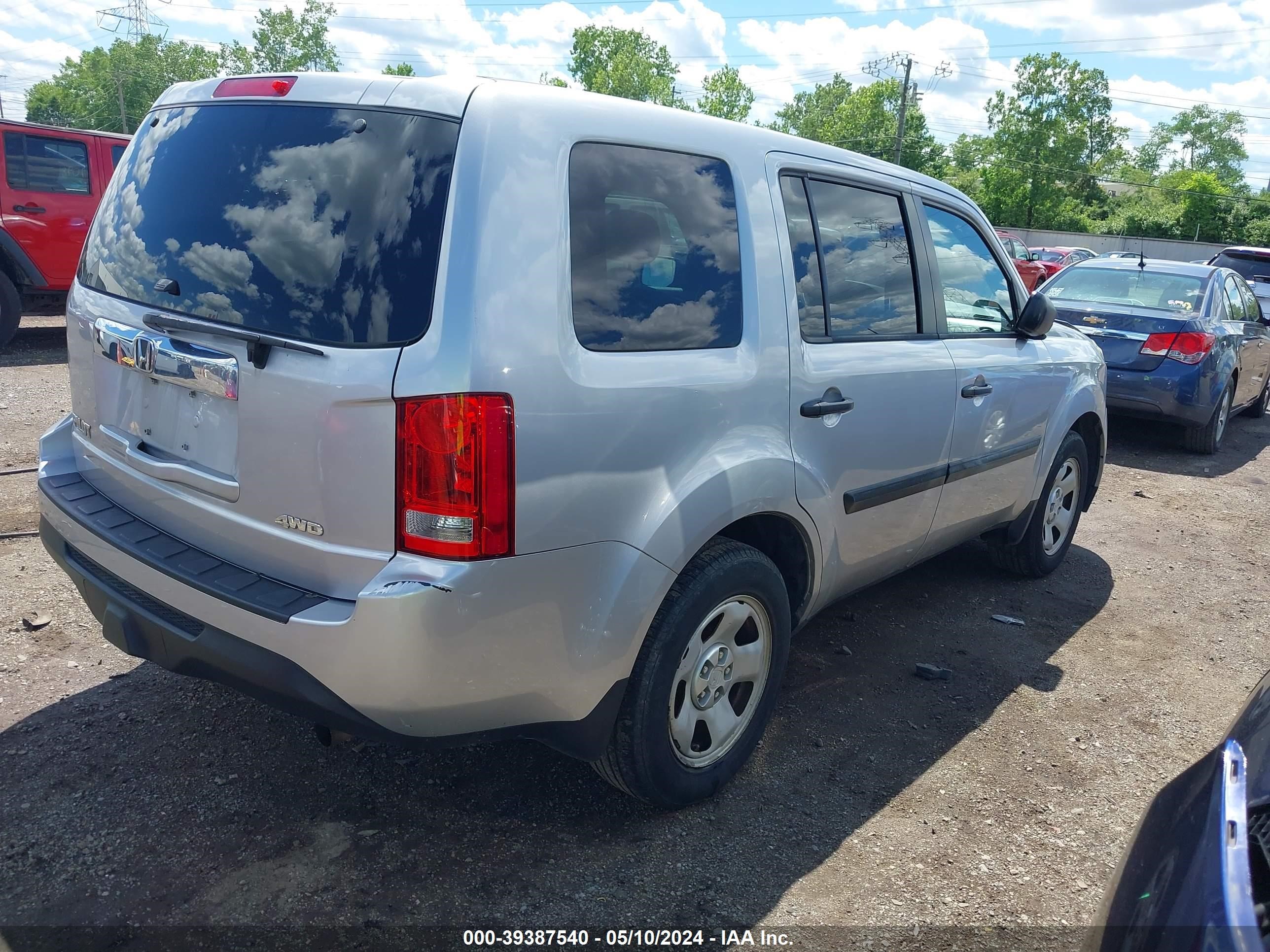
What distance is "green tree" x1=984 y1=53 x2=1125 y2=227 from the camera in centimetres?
6762

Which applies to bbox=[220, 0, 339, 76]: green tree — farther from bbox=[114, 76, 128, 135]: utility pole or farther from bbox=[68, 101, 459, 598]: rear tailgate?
bbox=[68, 101, 459, 598]: rear tailgate

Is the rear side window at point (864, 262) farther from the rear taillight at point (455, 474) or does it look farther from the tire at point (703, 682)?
the rear taillight at point (455, 474)

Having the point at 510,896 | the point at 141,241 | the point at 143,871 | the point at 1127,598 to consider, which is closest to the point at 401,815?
the point at 510,896

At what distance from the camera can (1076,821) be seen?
3035 millimetres

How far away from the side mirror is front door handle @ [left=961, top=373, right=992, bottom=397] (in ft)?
1.47

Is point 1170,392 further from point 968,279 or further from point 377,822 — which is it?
point 377,822

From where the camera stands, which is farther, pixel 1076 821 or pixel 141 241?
pixel 1076 821

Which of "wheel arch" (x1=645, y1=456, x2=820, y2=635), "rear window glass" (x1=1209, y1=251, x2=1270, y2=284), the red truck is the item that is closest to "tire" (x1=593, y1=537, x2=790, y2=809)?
"wheel arch" (x1=645, y1=456, x2=820, y2=635)

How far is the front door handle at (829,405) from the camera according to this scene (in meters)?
2.97

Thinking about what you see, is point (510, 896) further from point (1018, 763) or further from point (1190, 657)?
point (1190, 657)

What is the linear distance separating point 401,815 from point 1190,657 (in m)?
3.58

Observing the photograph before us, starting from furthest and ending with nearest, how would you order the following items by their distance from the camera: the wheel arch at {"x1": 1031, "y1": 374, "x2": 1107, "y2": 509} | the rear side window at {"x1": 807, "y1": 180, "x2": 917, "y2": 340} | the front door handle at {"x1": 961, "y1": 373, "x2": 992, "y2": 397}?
1. the wheel arch at {"x1": 1031, "y1": 374, "x2": 1107, "y2": 509}
2. the front door handle at {"x1": 961, "y1": 373, "x2": 992, "y2": 397}
3. the rear side window at {"x1": 807, "y1": 180, "x2": 917, "y2": 340}

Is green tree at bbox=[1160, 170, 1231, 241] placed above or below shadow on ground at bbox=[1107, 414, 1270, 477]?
above

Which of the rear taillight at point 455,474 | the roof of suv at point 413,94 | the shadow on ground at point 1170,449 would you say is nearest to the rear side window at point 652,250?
the roof of suv at point 413,94
